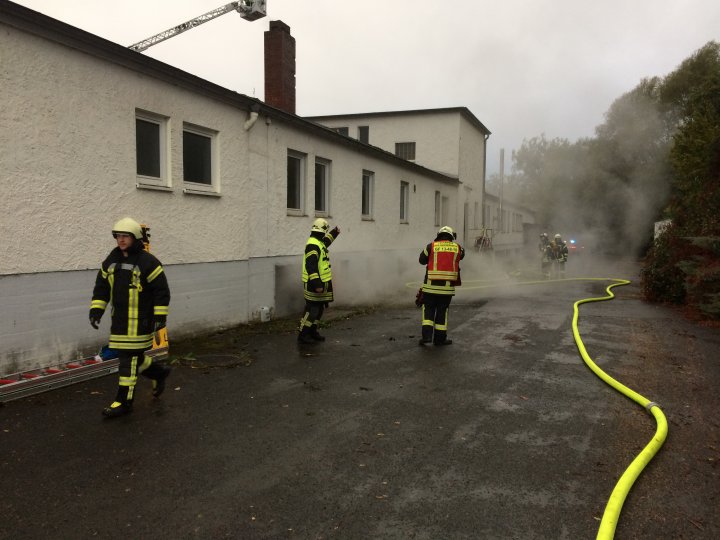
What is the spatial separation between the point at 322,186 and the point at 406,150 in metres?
14.0

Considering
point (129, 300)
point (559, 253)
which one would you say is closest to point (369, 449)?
point (129, 300)

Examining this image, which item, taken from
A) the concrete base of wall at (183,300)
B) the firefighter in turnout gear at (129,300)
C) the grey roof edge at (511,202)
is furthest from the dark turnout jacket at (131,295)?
the grey roof edge at (511,202)

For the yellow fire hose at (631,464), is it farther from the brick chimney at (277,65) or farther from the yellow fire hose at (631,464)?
the brick chimney at (277,65)

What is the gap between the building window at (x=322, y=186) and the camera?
38.7ft

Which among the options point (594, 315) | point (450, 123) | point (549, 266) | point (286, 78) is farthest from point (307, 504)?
point (450, 123)

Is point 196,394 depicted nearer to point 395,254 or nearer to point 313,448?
point 313,448

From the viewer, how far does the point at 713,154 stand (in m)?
11.4

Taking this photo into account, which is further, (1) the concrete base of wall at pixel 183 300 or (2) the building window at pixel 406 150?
(2) the building window at pixel 406 150

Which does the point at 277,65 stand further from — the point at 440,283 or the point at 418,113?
the point at 418,113

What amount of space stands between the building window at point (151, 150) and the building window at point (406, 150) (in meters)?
18.5

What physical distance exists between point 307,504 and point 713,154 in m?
12.4

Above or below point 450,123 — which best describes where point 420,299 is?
below

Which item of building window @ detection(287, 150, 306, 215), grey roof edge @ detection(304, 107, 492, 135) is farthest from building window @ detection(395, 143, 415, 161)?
building window @ detection(287, 150, 306, 215)

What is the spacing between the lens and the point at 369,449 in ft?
12.4
